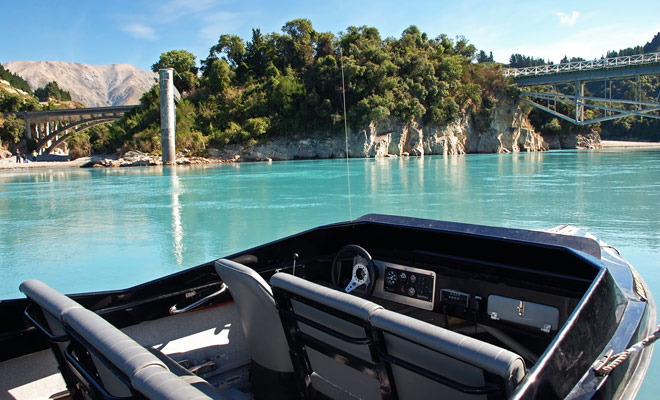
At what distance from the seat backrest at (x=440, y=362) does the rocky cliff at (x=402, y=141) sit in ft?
152

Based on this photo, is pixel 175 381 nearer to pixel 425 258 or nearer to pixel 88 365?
pixel 88 365

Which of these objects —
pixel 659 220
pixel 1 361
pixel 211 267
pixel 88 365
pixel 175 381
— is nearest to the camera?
pixel 175 381

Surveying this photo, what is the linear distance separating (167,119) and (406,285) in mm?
46240

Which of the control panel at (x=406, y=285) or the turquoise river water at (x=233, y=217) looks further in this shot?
the turquoise river water at (x=233, y=217)

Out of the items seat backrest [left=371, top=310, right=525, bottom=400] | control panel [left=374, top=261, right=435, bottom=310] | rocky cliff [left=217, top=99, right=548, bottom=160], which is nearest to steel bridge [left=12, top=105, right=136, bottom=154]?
rocky cliff [left=217, top=99, right=548, bottom=160]

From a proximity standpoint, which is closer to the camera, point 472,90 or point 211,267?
point 211,267

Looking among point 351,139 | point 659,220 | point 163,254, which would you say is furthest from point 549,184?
point 351,139

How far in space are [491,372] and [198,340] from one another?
2168 millimetres

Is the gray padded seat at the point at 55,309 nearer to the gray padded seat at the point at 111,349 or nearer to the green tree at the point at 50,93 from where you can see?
the gray padded seat at the point at 111,349

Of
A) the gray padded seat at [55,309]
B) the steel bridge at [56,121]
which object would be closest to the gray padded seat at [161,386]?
the gray padded seat at [55,309]

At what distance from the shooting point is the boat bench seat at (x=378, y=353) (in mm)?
1210

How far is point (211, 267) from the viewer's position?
9.40ft

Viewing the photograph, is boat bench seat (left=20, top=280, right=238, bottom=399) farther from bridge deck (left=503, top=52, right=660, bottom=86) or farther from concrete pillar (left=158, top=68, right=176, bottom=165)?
bridge deck (left=503, top=52, right=660, bottom=86)

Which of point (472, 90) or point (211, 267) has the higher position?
point (472, 90)
